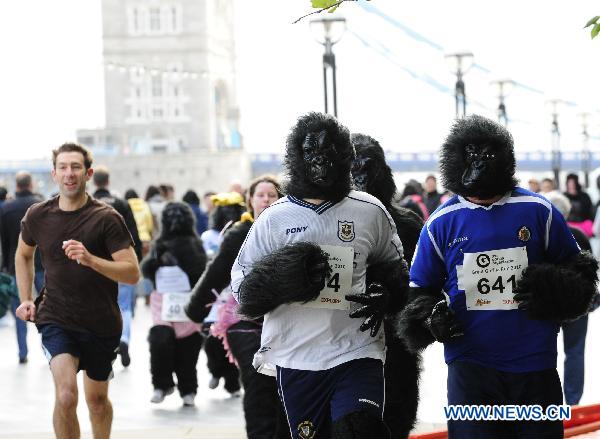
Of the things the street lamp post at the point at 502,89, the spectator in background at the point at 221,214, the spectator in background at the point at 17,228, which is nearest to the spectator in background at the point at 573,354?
the spectator in background at the point at 221,214

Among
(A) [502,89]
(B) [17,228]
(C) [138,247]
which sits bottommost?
(C) [138,247]

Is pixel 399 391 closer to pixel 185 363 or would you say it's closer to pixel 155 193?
pixel 185 363

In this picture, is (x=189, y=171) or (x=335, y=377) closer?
(x=335, y=377)

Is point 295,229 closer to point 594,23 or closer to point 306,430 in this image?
point 306,430

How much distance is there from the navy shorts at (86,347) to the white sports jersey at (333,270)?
211 cm

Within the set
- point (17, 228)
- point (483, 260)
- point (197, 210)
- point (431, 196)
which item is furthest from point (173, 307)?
point (197, 210)

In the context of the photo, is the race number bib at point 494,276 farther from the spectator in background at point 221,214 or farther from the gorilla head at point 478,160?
the spectator in background at point 221,214

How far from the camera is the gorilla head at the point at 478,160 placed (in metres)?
5.32

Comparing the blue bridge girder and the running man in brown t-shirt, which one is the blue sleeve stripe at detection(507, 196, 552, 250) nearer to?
the running man in brown t-shirt

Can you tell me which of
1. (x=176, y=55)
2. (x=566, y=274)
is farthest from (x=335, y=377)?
(x=176, y=55)

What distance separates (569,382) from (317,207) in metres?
4.92

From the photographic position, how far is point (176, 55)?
107 metres

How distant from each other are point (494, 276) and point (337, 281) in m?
0.60

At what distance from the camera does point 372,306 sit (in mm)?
5375
